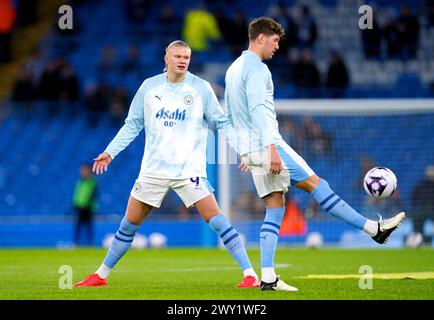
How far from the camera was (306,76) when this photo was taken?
21.8 metres

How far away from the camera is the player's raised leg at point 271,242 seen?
8555mm

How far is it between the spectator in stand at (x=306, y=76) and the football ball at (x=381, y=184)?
1217 cm

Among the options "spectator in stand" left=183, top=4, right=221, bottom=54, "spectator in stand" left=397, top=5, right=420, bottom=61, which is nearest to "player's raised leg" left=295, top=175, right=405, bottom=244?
"spectator in stand" left=397, top=5, right=420, bottom=61

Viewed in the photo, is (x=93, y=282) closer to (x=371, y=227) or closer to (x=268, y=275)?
(x=268, y=275)

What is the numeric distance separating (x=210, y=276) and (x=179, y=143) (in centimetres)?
228

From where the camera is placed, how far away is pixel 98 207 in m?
21.2

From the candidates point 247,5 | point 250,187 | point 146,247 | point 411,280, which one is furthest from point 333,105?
point 411,280

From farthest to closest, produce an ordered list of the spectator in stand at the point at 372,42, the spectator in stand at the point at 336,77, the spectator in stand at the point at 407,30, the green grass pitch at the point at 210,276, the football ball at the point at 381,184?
1. the spectator in stand at the point at 372,42
2. the spectator in stand at the point at 407,30
3. the spectator in stand at the point at 336,77
4. the football ball at the point at 381,184
5. the green grass pitch at the point at 210,276

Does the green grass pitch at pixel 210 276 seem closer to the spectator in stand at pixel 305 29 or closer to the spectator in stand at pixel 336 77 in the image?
the spectator in stand at pixel 336 77

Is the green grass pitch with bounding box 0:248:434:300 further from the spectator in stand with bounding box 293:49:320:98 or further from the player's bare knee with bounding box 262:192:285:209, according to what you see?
the spectator in stand with bounding box 293:49:320:98

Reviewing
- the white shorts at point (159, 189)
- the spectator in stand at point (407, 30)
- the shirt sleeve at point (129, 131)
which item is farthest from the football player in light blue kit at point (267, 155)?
the spectator in stand at point (407, 30)

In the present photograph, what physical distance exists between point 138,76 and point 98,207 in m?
3.33

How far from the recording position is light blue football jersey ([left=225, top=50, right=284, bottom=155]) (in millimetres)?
8562

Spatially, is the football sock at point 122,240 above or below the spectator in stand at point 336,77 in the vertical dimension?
below
